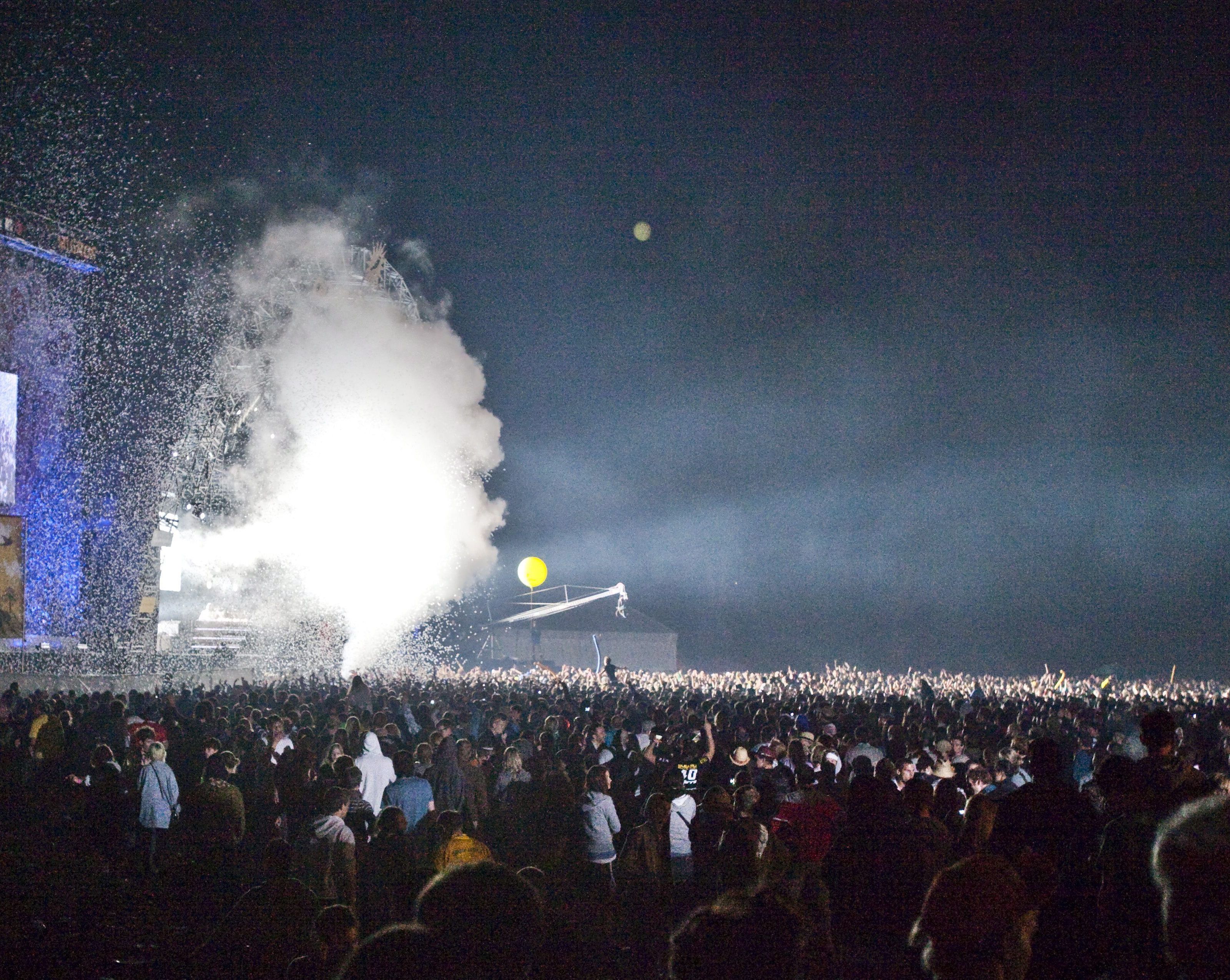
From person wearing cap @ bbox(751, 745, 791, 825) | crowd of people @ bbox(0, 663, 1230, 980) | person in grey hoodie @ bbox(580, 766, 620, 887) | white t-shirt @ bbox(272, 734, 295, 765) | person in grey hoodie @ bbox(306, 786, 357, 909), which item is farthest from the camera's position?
white t-shirt @ bbox(272, 734, 295, 765)

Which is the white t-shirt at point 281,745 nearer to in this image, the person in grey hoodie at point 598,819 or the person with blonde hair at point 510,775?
the person with blonde hair at point 510,775

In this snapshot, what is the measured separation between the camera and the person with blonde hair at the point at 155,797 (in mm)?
8711

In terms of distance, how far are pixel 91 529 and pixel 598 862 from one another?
34.1m

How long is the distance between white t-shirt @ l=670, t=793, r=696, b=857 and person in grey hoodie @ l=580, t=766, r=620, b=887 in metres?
0.43

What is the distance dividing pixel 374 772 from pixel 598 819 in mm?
2531

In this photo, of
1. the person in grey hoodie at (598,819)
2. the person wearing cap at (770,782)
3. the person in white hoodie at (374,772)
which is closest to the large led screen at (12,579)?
the person in white hoodie at (374,772)

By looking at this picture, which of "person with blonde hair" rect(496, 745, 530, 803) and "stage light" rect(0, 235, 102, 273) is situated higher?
"stage light" rect(0, 235, 102, 273)

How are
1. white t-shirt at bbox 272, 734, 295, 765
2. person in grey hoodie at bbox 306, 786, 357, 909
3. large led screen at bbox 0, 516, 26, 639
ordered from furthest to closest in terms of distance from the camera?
large led screen at bbox 0, 516, 26, 639, white t-shirt at bbox 272, 734, 295, 765, person in grey hoodie at bbox 306, 786, 357, 909

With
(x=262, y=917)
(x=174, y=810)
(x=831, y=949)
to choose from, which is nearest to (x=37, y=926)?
(x=174, y=810)

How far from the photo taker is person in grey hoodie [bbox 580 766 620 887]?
7219mm

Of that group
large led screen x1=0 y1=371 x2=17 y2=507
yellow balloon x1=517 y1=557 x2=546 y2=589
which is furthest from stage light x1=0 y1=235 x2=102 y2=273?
yellow balloon x1=517 y1=557 x2=546 y2=589

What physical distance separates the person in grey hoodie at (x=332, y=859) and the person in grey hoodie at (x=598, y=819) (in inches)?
68.4

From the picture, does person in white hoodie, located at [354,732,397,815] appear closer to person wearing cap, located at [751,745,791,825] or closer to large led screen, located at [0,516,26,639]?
person wearing cap, located at [751,745,791,825]

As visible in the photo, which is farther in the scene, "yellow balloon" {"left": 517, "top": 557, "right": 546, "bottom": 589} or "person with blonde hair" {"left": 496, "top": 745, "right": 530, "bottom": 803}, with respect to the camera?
"yellow balloon" {"left": 517, "top": 557, "right": 546, "bottom": 589}
